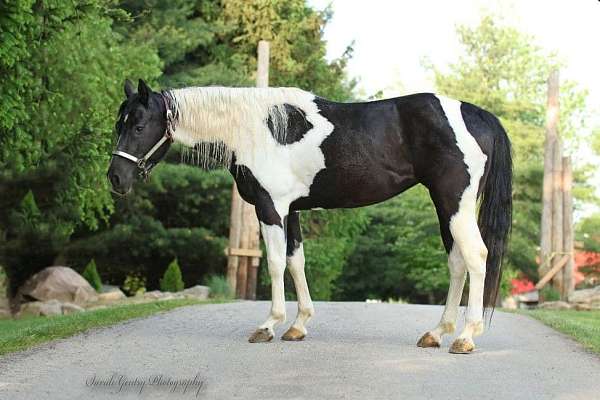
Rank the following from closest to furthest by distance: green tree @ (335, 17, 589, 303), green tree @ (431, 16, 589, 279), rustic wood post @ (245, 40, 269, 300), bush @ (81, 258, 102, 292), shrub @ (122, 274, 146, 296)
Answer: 1. rustic wood post @ (245, 40, 269, 300)
2. bush @ (81, 258, 102, 292)
3. shrub @ (122, 274, 146, 296)
4. green tree @ (335, 17, 589, 303)
5. green tree @ (431, 16, 589, 279)

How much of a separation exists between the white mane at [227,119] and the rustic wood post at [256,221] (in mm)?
11452

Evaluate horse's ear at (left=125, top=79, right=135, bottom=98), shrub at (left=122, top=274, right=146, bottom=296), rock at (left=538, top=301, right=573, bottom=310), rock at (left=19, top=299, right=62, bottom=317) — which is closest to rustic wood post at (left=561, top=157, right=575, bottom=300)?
rock at (left=538, top=301, right=573, bottom=310)

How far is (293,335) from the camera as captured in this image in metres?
7.73

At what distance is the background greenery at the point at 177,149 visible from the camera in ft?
45.7

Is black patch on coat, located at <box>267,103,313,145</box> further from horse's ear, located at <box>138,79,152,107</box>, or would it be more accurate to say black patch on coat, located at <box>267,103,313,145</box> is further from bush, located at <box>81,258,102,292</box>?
bush, located at <box>81,258,102,292</box>

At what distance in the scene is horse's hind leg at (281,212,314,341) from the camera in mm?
7789

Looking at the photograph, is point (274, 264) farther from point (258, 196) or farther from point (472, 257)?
point (472, 257)

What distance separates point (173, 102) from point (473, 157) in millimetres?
2632

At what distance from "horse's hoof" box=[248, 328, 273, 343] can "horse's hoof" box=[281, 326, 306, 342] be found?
190mm

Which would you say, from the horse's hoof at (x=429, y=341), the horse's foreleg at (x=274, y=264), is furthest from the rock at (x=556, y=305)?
the horse's foreleg at (x=274, y=264)

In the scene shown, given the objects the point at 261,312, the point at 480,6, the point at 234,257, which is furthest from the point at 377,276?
the point at 261,312

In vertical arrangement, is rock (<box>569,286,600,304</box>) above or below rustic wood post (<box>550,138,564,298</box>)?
below

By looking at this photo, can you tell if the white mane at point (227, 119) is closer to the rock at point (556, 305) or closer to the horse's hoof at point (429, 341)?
the horse's hoof at point (429, 341)

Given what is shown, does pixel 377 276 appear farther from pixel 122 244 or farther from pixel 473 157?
pixel 473 157
